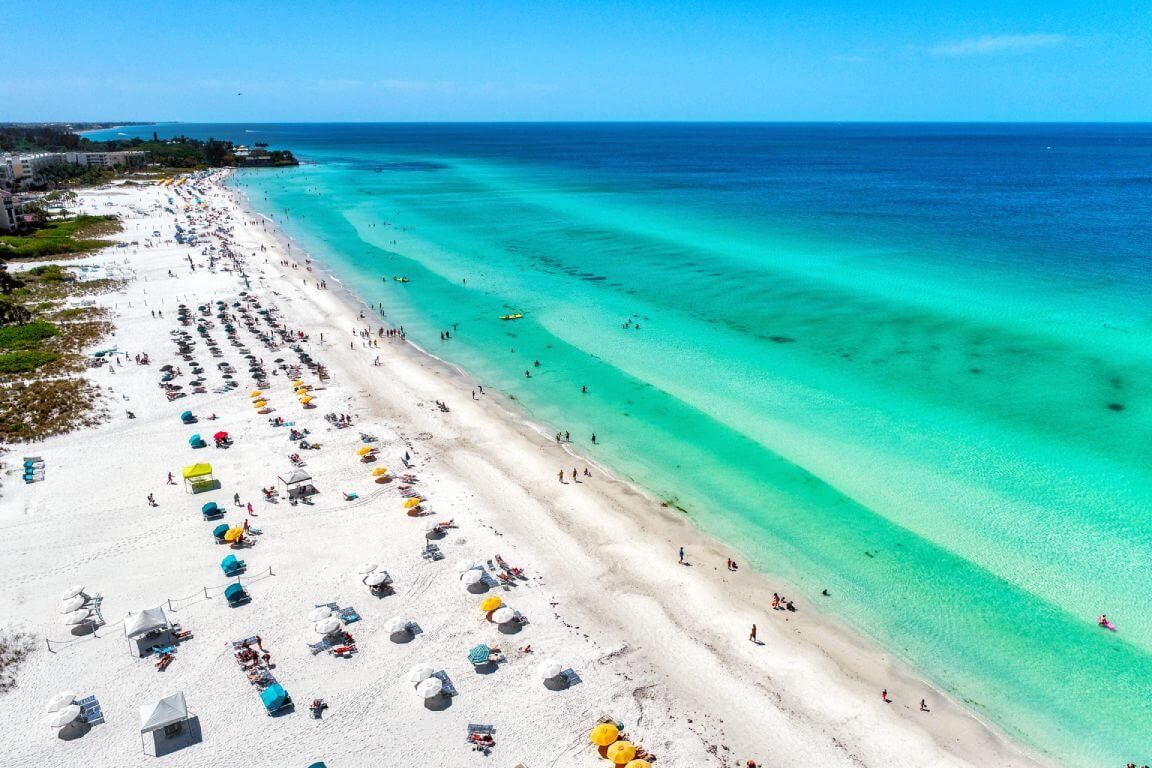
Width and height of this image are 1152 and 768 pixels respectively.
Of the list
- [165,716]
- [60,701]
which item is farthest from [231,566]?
[165,716]

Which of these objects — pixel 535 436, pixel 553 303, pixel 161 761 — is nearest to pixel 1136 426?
pixel 535 436

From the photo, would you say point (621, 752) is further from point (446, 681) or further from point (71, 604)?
point (71, 604)

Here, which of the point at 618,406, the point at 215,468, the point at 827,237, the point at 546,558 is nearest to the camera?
the point at 546,558

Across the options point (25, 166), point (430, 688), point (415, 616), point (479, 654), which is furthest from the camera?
point (25, 166)

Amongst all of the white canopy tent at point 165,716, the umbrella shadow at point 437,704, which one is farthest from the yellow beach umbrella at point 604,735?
the white canopy tent at point 165,716

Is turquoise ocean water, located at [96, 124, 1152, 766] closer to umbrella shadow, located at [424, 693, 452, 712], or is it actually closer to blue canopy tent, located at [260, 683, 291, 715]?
umbrella shadow, located at [424, 693, 452, 712]

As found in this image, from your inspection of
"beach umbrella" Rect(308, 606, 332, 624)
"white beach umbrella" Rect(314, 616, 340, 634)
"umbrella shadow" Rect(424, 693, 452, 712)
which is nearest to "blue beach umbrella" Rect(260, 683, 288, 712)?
"white beach umbrella" Rect(314, 616, 340, 634)

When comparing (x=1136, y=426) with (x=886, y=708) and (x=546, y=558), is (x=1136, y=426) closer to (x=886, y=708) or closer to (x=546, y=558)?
(x=886, y=708)
